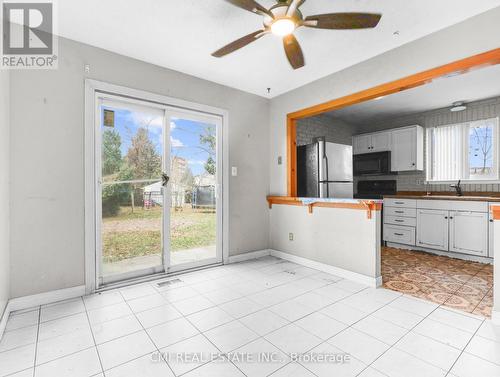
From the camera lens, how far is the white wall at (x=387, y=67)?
7.07 ft

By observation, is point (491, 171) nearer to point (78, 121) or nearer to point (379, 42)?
point (379, 42)

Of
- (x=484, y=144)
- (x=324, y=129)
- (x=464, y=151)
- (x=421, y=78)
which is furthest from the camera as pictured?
(x=324, y=129)

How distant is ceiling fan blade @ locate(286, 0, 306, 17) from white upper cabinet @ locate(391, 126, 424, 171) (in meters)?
4.13

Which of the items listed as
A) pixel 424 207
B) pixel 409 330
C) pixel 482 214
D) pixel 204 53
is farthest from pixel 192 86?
pixel 482 214

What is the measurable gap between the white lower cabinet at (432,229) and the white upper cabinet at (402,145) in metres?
1.10

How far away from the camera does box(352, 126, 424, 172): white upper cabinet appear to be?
15.7 feet

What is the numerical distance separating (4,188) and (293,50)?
8.77ft

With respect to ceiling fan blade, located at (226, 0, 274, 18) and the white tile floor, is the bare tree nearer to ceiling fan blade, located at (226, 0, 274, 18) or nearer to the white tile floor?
the white tile floor

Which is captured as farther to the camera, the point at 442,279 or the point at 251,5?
the point at 442,279

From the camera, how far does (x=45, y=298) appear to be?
7.70ft

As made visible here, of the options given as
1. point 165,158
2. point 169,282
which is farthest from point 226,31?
point 169,282

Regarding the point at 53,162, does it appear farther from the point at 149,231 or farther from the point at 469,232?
the point at 469,232

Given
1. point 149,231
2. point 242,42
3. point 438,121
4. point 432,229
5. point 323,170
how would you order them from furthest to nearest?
point 438,121 < point 432,229 < point 323,170 < point 149,231 < point 242,42

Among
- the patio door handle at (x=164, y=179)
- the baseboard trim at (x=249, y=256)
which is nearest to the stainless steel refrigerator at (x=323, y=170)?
the baseboard trim at (x=249, y=256)
